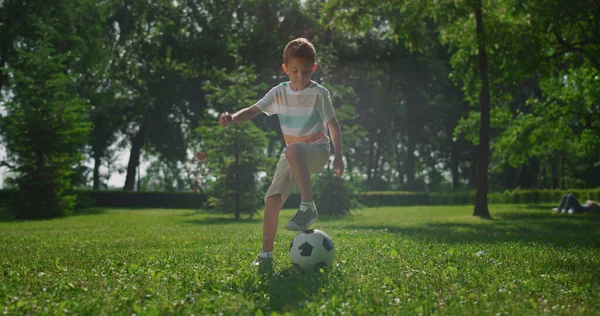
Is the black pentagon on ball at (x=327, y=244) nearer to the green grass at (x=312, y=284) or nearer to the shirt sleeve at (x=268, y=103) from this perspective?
the green grass at (x=312, y=284)

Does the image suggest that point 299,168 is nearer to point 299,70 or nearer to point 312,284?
point 299,70

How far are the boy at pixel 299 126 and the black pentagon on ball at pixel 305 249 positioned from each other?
30 centimetres

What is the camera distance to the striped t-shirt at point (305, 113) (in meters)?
5.72

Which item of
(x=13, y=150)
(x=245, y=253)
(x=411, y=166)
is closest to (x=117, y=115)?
(x=13, y=150)

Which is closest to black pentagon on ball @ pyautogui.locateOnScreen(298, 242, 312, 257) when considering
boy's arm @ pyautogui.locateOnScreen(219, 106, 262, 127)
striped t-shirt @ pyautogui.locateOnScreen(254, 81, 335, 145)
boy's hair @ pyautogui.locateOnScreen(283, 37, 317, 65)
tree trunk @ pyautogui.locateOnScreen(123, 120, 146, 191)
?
striped t-shirt @ pyautogui.locateOnScreen(254, 81, 335, 145)

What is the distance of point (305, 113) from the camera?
5742 millimetres

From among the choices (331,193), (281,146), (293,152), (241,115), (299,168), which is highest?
(281,146)

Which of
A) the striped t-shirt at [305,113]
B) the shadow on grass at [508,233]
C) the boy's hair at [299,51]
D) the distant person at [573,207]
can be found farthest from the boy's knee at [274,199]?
the distant person at [573,207]

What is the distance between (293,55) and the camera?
5578 millimetres

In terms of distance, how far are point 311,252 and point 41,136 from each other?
2010 centimetres

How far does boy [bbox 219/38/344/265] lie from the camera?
5.54 metres

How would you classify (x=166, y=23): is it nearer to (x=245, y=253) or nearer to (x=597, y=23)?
(x=597, y=23)

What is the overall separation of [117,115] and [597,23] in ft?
113

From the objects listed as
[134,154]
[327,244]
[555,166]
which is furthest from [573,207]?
[134,154]
